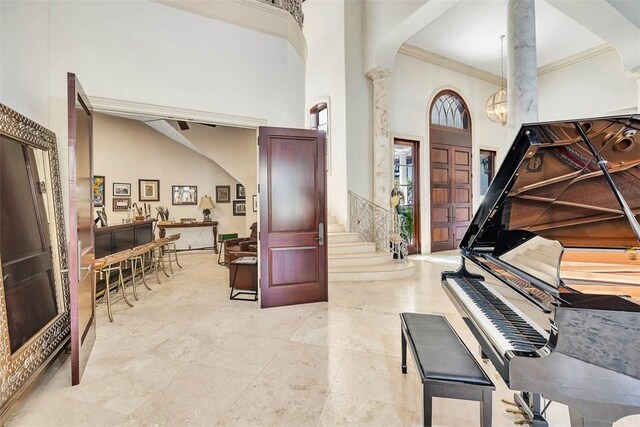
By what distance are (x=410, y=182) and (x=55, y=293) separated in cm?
651

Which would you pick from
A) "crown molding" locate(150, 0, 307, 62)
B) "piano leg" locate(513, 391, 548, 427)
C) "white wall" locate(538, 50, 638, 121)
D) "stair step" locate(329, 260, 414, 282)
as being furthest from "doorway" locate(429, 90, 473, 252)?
"piano leg" locate(513, 391, 548, 427)

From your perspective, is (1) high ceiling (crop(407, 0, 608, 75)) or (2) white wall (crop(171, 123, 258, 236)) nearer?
(1) high ceiling (crop(407, 0, 608, 75))

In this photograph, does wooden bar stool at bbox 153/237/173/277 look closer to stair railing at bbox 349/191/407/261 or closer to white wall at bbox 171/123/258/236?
white wall at bbox 171/123/258/236

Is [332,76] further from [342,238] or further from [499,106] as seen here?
[342,238]

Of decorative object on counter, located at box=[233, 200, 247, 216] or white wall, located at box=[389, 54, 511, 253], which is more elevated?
white wall, located at box=[389, 54, 511, 253]

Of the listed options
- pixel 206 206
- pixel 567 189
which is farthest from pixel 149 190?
pixel 567 189

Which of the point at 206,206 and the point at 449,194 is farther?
the point at 206,206

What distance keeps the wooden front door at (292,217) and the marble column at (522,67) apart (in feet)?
7.38

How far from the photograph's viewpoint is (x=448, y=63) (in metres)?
7.23

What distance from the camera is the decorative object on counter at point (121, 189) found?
24.3 feet

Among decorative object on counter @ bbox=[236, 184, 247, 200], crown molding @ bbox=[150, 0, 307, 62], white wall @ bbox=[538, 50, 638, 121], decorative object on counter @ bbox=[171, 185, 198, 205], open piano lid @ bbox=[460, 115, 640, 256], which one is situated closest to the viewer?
open piano lid @ bbox=[460, 115, 640, 256]

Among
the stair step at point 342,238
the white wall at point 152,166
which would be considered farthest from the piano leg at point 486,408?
the white wall at point 152,166

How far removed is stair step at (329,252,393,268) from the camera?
16.7ft

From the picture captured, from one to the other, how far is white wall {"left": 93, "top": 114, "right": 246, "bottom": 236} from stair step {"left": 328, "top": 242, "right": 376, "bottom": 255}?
4.25 metres
